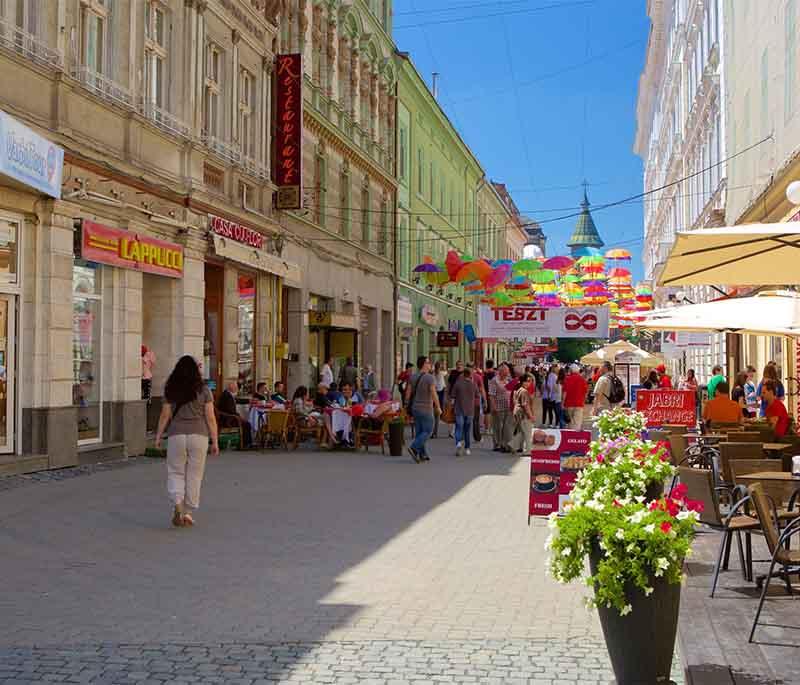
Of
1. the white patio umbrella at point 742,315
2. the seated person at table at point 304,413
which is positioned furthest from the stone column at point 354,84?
the white patio umbrella at point 742,315

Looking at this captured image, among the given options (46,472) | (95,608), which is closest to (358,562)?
(95,608)

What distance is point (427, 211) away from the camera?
46281 millimetres

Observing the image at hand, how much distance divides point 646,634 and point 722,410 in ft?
37.0

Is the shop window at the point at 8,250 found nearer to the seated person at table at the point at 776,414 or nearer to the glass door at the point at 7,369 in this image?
the glass door at the point at 7,369

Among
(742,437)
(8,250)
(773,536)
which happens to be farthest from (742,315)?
(8,250)

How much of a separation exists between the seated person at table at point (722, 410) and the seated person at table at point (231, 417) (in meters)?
8.77

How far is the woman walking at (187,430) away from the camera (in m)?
10.6

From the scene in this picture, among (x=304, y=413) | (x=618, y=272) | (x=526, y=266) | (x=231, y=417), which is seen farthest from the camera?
(x=618, y=272)

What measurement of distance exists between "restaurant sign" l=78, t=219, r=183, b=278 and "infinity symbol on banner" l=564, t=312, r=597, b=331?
13808mm

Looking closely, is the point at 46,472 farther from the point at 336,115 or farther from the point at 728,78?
the point at 728,78

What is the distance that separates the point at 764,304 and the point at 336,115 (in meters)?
20.4

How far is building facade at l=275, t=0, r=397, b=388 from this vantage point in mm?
27562

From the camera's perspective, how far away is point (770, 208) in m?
23.1

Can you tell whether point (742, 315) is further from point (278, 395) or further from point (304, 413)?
point (278, 395)
